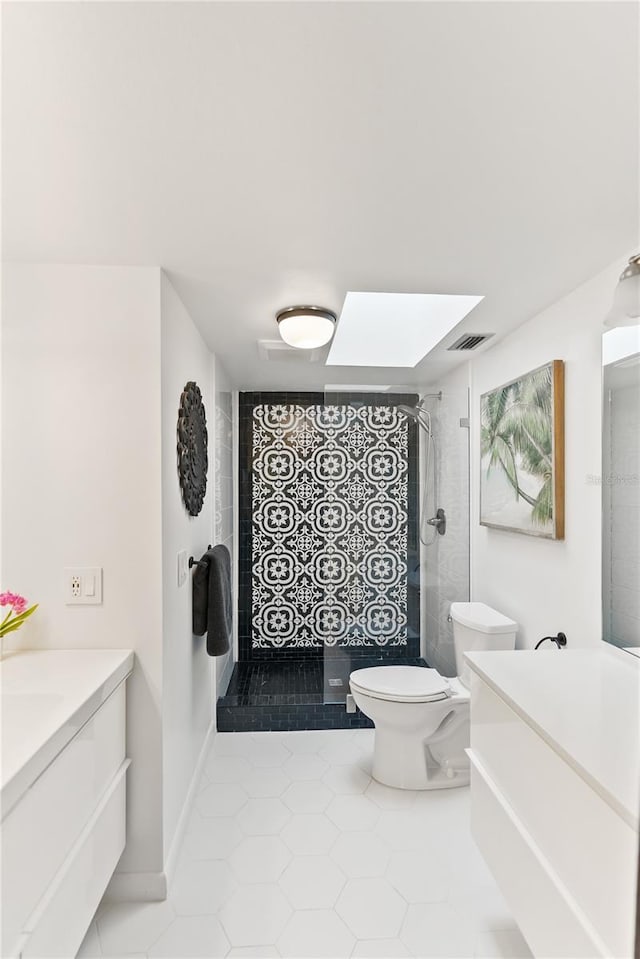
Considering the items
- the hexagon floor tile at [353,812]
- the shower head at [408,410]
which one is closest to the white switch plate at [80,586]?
the hexagon floor tile at [353,812]

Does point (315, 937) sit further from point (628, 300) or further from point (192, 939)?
point (628, 300)

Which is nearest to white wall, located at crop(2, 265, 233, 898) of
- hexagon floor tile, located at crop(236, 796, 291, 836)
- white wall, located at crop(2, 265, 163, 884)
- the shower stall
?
white wall, located at crop(2, 265, 163, 884)

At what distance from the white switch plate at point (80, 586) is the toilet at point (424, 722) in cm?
137

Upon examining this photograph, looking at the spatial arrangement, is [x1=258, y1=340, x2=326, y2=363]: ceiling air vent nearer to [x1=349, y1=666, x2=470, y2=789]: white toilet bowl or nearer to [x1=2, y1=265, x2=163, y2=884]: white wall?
[x1=2, y1=265, x2=163, y2=884]: white wall

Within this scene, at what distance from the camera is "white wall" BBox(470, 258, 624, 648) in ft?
6.39

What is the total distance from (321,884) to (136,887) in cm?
64

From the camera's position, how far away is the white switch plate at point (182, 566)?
7.11 feet

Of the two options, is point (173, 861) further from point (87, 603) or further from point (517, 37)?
point (517, 37)

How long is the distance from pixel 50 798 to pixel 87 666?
46cm

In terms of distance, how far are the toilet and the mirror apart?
0.82 metres

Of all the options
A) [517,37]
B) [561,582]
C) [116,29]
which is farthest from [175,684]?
[517,37]

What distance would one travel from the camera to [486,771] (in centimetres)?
158

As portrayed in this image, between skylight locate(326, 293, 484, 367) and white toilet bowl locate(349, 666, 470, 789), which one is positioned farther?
skylight locate(326, 293, 484, 367)

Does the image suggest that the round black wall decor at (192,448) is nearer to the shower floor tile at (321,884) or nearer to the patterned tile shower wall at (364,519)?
the patterned tile shower wall at (364,519)
